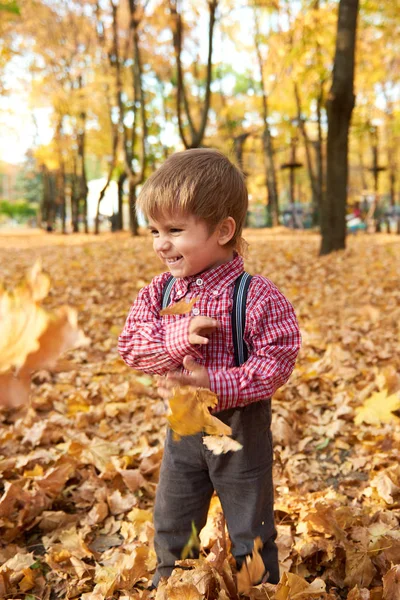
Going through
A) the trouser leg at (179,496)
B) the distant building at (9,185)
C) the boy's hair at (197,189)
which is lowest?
the trouser leg at (179,496)

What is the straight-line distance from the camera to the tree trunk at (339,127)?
26.2 ft

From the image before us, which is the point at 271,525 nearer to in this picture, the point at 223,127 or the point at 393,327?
the point at 393,327

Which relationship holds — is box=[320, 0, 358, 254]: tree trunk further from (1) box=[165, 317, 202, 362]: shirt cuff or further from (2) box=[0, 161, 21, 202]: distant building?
(2) box=[0, 161, 21, 202]: distant building

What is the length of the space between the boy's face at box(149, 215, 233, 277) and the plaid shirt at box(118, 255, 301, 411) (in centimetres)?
6

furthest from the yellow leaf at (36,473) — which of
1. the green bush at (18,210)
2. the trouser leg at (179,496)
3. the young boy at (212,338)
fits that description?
the green bush at (18,210)

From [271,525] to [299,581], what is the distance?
18 cm

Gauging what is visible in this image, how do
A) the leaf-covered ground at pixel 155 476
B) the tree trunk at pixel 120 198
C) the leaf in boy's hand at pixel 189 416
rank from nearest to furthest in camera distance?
the leaf in boy's hand at pixel 189 416 < the leaf-covered ground at pixel 155 476 < the tree trunk at pixel 120 198

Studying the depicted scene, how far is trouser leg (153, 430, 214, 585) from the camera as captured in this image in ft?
5.33

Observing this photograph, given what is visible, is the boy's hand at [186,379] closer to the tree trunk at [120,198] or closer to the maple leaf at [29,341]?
the maple leaf at [29,341]

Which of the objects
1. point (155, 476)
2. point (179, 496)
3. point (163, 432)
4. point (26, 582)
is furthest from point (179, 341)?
point (163, 432)

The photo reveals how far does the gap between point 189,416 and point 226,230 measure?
1.86 ft

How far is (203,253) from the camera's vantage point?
145 cm

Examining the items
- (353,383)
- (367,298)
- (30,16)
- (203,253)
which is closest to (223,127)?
(30,16)

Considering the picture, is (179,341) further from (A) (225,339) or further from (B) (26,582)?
(B) (26,582)
